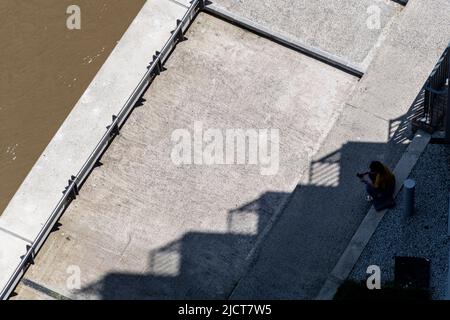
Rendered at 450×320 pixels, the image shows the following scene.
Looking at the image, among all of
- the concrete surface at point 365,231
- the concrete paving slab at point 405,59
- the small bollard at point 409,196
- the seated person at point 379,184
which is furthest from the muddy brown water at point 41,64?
the small bollard at point 409,196

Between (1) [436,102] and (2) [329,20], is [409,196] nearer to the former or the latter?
(1) [436,102]

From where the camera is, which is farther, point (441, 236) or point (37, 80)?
point (37, 80)

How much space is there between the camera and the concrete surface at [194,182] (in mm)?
34969

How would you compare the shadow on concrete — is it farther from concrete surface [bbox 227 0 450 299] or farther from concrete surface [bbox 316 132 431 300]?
concrete surface [bbox 316 132 431 300]

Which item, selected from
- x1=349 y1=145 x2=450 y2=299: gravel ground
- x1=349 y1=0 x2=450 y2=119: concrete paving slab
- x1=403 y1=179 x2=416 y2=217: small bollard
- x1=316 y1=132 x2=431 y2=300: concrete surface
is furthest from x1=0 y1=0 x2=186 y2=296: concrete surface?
x1=403 y1=179 x2=416 y2=217: small bollard

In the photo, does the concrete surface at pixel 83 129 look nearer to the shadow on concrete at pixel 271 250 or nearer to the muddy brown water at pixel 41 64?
the muddy brown water at pixel 41 64

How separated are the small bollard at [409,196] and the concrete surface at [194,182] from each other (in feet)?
8.03

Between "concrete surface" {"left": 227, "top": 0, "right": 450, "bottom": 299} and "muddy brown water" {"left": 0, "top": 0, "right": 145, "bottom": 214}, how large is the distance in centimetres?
518

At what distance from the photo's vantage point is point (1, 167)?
1431 inches

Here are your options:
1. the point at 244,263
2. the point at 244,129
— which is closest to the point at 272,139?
the point at 244,129

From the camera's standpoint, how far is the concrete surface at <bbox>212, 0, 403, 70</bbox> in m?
37.3

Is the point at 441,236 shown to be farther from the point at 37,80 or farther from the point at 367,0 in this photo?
the point at 37,80
